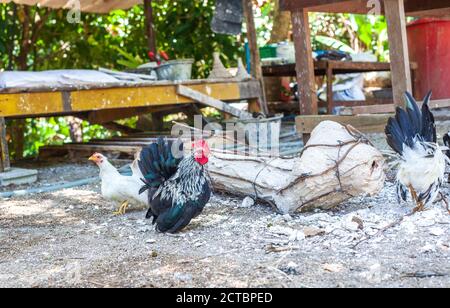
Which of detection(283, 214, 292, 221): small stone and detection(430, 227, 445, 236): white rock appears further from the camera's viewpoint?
detection(283, 214, 292, 221): small stone

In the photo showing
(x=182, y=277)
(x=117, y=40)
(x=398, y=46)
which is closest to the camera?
(x=182, y=277)

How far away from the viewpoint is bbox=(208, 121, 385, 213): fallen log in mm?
4016

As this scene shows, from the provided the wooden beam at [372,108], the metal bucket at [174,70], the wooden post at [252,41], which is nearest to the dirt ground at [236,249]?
the wooden beam at [372,108]

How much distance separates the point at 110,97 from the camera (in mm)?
6812

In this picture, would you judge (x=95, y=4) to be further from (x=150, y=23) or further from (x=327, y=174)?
(x=327, y=174)

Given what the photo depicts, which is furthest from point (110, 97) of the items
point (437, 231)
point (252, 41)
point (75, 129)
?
point (75, 129)

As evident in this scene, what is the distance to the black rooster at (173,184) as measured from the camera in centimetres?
388

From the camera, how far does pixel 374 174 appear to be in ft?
13.3

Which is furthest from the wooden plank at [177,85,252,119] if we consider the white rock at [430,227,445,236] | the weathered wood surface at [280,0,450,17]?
the white rock at [430,227,445,236]

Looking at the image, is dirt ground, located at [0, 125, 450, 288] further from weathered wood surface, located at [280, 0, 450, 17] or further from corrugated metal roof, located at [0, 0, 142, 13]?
corrugated metal roof, located at [0, 0, 142, 13]

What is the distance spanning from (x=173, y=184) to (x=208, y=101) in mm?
3714

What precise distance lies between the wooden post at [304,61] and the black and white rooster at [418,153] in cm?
194

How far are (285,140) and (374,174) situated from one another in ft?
11.9

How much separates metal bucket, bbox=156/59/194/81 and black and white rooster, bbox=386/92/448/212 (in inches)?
162
